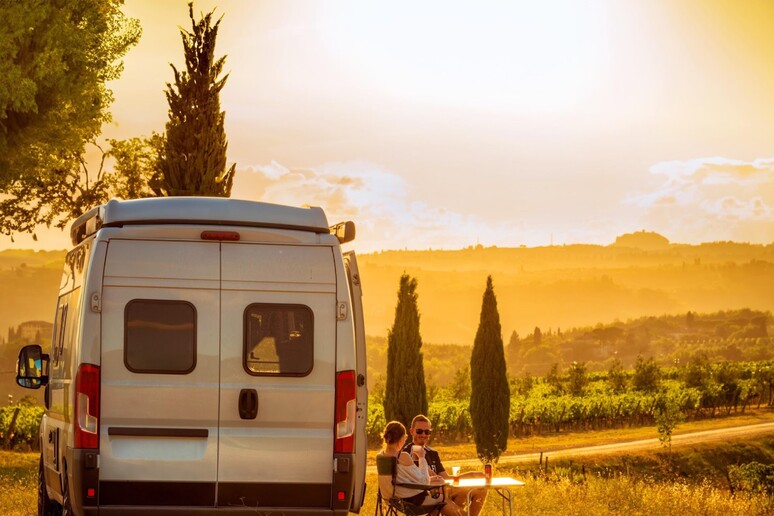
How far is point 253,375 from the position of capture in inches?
338

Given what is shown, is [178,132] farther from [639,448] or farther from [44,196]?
[639,448]

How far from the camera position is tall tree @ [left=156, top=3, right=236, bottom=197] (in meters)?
20.1

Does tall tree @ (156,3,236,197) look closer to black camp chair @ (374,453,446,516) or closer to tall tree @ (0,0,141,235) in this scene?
tall tree @ (0,0,141,235)

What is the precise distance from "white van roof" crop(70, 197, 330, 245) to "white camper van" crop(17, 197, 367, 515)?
0.04 feet

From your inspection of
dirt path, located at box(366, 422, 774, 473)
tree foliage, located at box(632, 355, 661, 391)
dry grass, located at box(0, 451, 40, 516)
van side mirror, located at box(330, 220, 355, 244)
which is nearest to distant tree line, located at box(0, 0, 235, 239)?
dry grass, located at box(0, 451, 40, 516)

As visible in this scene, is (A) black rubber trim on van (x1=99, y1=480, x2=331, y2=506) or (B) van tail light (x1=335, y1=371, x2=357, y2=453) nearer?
(A) black rubber trim on van (x1=99, y1=480, x2=331, y2=506)

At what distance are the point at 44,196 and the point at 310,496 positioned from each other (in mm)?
27535

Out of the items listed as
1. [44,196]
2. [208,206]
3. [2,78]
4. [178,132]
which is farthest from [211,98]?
[44,196]

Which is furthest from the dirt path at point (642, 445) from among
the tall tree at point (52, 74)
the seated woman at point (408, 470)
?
the seated woman at point (408, 470)

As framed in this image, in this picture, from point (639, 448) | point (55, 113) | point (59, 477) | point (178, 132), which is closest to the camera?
point (59, 477)

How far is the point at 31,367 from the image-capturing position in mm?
10359

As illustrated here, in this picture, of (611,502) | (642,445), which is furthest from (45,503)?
(642,445)

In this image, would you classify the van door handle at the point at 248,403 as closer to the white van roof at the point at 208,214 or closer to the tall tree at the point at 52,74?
the white van roof at the point at 208,214

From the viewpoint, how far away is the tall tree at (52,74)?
827 inches
